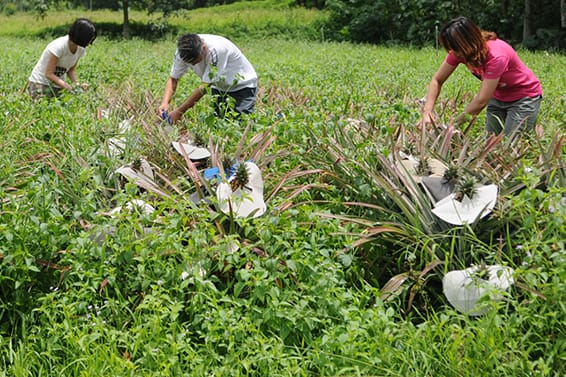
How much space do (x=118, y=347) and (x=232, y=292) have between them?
58 centimetres

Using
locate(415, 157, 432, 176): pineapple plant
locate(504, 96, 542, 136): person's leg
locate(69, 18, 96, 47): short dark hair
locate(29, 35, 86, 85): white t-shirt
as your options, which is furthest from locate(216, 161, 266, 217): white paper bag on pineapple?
locate(29, 35, 86, 85): white t-shirt

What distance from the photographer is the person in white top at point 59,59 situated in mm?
5996

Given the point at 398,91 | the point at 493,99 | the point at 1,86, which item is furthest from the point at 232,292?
the point at 1,86

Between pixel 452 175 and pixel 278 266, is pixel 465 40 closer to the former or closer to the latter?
pixel 452 175

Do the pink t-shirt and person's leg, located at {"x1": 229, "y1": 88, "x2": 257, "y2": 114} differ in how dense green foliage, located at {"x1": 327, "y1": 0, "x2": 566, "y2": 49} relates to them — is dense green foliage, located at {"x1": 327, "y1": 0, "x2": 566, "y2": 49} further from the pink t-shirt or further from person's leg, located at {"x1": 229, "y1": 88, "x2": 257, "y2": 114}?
person's leg, located at {"x1": 229, "y1": 88, "x2": 257, "y2": 114}

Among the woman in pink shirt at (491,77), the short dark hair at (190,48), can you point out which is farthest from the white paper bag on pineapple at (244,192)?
the short dark hair at (190,48)

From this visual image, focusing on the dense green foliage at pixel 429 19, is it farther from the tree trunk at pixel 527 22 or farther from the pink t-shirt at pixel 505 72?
the pink t-shirt at pixel 505 72

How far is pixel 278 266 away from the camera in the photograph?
3062 millimetres

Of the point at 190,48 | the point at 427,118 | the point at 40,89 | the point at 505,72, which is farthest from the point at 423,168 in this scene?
the point at 40,89

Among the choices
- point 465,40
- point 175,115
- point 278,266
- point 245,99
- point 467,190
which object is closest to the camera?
point 278,266

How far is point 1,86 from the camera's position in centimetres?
745

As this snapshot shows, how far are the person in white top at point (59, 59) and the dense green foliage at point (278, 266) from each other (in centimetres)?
188

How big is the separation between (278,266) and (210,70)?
226 centimetres

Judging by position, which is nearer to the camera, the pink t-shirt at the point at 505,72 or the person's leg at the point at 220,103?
the pink t-shirt at the point at 505,72
